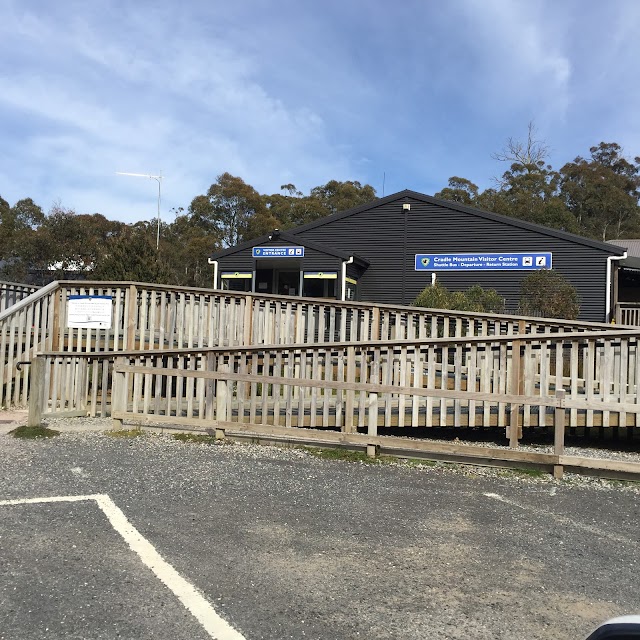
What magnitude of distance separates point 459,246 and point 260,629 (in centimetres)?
2399

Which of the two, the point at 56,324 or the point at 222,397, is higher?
the point at 56,324

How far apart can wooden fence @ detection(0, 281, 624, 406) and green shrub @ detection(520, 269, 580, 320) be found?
13.4m

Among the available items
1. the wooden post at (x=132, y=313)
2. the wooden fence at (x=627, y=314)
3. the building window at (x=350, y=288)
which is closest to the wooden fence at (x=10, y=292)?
the wooden post at (x=132, y=313)

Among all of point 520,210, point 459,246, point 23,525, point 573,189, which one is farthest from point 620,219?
point 23,525

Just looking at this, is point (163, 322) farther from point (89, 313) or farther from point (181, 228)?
point (181, 228)

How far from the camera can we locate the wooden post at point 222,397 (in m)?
7.50

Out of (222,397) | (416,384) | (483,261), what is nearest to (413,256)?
(483,261)

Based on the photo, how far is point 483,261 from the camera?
83.3ft

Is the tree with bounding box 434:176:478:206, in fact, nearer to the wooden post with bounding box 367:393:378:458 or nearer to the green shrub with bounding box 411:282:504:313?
the green shrub with bounding box 411:282:504:313

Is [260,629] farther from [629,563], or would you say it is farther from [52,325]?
[52,325]

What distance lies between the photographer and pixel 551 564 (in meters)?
4.00

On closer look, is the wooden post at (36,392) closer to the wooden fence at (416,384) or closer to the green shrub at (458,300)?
the wooden fence at (416,384)

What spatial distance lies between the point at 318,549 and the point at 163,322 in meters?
6.68

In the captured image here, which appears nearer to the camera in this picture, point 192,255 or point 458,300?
point 458,300
